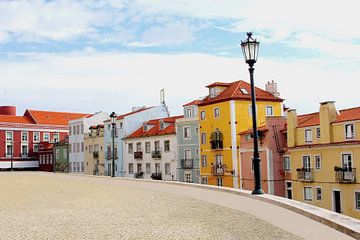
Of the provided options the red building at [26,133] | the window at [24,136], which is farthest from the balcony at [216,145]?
the window at [24,136]

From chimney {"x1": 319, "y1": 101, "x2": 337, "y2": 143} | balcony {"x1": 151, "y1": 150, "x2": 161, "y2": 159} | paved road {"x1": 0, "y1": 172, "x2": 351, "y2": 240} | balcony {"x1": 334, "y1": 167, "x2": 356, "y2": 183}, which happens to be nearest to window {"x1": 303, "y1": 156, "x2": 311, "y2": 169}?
chimney {"x1": 319, "y1": 101, "x2": 337, "y2": 143}

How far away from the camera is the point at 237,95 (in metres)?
51.6

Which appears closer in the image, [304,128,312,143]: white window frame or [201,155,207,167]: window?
[304,128,312,143]: white window frame

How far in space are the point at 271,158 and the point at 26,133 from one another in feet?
179

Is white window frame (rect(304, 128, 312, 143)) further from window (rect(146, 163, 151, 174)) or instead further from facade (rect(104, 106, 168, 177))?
facade (rect(104, 106, 168, 177))

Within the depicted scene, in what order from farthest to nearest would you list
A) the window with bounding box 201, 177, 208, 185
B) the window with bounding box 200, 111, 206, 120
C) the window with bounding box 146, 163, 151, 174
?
the window with bounding box 146, 163, 151, 174, the window with bounding box 200, 111, 206, 120, the window with bounding box 201, 177, 208, 185

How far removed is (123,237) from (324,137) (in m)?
33.5

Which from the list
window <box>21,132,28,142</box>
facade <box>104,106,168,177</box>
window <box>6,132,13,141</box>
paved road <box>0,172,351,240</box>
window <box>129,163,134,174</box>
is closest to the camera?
paved road <box>0,172,351,240</box>

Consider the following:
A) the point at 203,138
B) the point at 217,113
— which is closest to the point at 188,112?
the point at 203,138

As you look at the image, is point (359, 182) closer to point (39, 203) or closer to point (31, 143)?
point (39, 203)

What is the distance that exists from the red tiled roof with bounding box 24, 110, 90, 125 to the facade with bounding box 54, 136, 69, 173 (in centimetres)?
729

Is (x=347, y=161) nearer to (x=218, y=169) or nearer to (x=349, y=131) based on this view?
(x=349, y=131)

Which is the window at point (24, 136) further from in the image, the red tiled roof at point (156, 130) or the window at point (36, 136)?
the red tiled roof at point (156, 130)

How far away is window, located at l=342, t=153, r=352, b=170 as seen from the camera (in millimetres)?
36812
